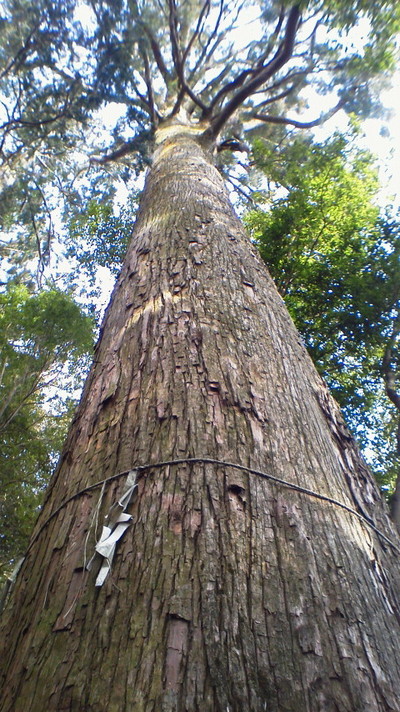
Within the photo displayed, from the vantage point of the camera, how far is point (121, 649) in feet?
3.08

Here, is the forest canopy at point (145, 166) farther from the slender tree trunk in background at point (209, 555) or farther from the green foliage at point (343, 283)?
the slender tree trunk in background at point (209, 555)

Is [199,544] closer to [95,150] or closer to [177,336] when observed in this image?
[177,336]

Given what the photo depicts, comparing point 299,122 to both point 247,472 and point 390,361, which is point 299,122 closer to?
point 390,361

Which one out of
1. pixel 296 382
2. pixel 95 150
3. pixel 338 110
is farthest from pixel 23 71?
pixel 296 382

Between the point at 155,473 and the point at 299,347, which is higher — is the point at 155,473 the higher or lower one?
the lower one

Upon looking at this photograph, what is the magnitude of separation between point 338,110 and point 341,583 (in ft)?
39.8

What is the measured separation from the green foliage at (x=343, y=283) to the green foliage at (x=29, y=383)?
374cm

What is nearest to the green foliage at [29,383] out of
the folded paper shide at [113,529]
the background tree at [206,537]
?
the background tree at [206,537]

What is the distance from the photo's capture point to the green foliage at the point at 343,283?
598 cm

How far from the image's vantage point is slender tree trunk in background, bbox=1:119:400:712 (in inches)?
35.4

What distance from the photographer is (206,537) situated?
3.70 feet

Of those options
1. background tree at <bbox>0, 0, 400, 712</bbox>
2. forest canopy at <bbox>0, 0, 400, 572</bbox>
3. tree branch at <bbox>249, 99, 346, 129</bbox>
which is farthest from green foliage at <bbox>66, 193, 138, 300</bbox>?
background tree at <bbox>0, 0, 400, 712</bbox>

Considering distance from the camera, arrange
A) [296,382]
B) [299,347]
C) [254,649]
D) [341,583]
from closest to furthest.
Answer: [254,649]
[341,583]
[296,382]
[299,347]

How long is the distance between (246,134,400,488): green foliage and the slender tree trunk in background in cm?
426
